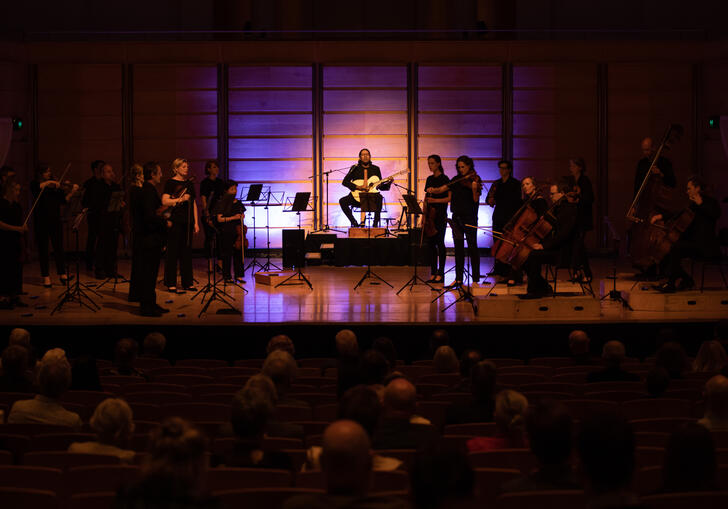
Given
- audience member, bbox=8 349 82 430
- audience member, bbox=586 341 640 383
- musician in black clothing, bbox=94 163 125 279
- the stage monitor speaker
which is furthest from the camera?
the stage monitor speaker

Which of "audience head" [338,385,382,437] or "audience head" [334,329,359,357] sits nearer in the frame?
"audience head" [338,385,382,437]

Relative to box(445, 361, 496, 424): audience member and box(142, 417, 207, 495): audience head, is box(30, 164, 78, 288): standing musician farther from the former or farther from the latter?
box(142, 417, 207, 495): audience head

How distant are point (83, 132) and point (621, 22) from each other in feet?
35.0

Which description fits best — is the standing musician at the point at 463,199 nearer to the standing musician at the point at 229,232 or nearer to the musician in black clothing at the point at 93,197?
the standing musician at the point at 229,232

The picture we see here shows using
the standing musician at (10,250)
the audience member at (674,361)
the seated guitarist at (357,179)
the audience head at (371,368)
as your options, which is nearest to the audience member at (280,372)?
the audience head at (371,368)

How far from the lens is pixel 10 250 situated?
380 inches

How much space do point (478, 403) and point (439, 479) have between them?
2.17 metres

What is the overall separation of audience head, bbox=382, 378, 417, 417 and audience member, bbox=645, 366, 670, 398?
2009mm

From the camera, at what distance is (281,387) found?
488 centimetres

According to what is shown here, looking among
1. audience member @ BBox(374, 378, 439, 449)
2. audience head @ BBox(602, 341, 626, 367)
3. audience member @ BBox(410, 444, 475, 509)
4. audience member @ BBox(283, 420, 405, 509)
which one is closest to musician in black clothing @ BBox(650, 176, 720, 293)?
audience head @ BBox(602, 341, 626, 367)

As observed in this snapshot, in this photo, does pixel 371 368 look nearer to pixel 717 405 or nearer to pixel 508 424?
pixel 508 424

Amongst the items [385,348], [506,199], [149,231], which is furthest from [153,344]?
[506,199]

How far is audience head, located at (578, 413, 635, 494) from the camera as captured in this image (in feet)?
8.59

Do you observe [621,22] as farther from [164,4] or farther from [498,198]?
[164,4]
